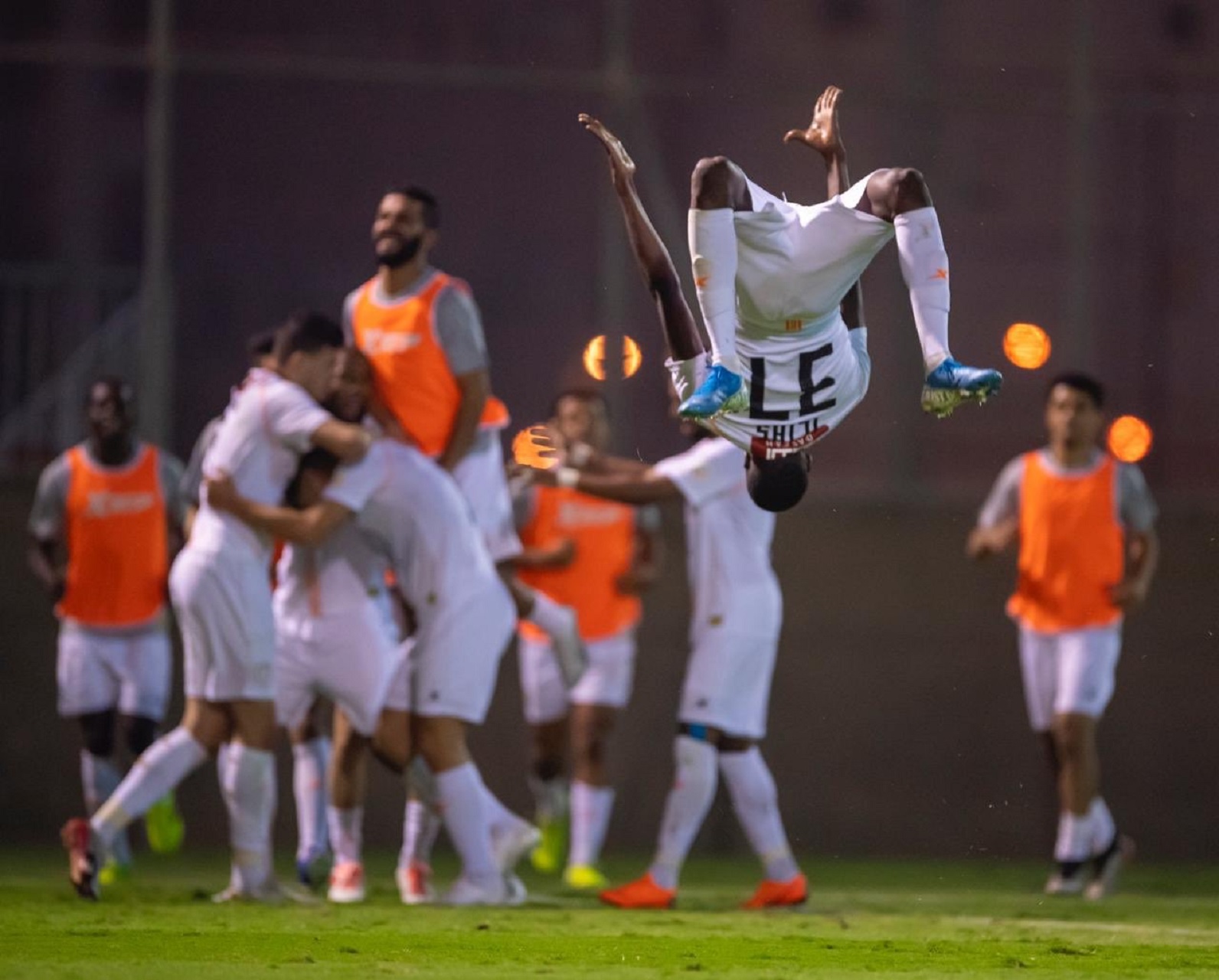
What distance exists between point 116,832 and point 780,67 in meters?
6.33

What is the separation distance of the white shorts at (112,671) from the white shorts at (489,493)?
2172 mm

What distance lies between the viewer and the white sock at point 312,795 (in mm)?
9680

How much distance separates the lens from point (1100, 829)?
10469 mm

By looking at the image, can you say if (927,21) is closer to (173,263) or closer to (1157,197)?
(1157,197)

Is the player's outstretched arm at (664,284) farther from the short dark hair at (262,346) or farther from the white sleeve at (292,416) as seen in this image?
the short dark hair at (262,346)

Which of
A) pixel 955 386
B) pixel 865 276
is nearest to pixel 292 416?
pixel 955 386

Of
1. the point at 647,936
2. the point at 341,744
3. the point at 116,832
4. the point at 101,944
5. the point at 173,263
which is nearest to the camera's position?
the point at 101,944

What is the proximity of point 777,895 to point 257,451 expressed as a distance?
8.65 feet

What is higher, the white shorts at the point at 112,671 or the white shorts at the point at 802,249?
the white shorts at the point at 802,249

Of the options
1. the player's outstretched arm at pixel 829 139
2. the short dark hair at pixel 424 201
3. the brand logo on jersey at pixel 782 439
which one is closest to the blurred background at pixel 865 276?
the short dark hair at pixel 424 201

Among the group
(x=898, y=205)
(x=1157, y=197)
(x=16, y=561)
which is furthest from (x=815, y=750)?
(x=898, y=205)

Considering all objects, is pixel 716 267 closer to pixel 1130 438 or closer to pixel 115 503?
pixel 115 503

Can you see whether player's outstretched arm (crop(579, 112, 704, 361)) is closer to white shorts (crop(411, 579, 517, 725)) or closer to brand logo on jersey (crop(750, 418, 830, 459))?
brand logo on jersey (crop(750, 418, 830, 459))

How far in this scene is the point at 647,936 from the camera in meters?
7.75
